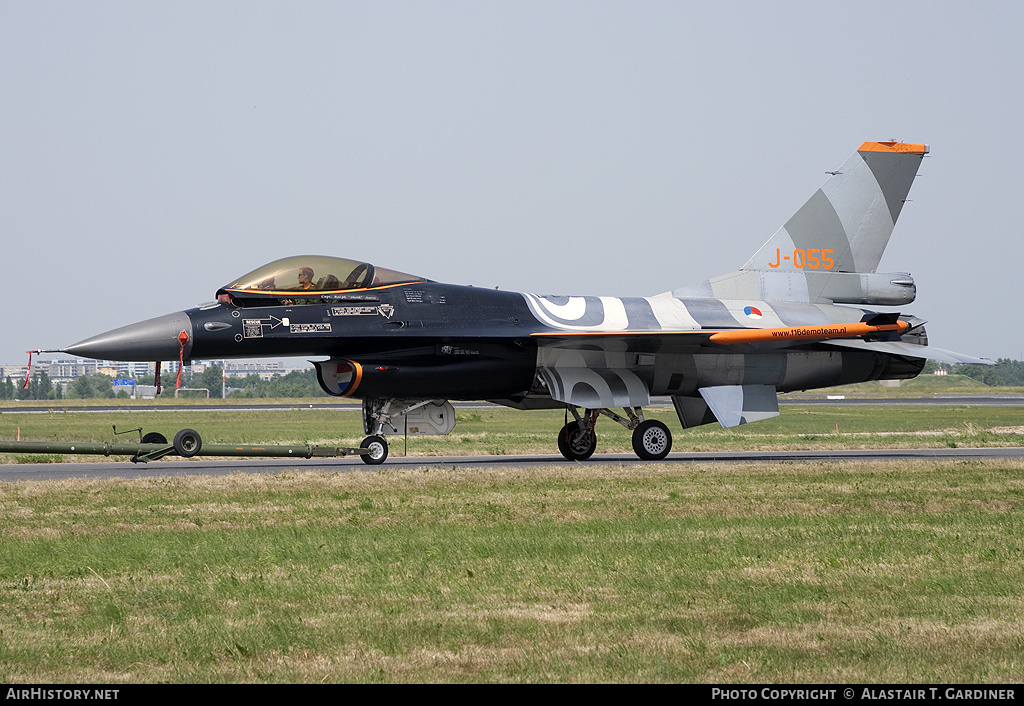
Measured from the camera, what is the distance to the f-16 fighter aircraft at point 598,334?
19531 millimetres

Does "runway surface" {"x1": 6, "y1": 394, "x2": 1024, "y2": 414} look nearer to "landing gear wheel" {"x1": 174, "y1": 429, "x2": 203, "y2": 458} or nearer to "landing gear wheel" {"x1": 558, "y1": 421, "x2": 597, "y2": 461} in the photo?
"landing gear wheel" {"x1": 558, "y1": 421, "x2": 597, "y2": 461}

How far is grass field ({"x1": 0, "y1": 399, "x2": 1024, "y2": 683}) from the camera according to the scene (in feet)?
20.3

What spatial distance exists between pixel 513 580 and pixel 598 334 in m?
12.8

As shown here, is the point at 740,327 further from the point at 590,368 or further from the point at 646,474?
the point at 646,474

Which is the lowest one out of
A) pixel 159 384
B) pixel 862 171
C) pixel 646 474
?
pixel 646 474

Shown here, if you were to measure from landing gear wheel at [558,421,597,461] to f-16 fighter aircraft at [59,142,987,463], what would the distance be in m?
0.03

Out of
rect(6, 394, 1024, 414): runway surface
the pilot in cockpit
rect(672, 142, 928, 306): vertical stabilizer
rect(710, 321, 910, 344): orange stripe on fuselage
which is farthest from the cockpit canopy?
rect(6, 394, 1024, 414): runway surface

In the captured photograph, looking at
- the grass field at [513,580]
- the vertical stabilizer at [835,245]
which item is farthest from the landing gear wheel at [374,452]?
the vertical stabilizer at [835,245]

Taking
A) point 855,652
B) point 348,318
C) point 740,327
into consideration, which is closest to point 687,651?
point 855,652

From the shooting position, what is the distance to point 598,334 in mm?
21141

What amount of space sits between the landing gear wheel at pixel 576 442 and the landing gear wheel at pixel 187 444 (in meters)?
7.29

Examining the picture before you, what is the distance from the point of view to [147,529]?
1151 cm

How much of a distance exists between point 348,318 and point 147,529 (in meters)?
8.78

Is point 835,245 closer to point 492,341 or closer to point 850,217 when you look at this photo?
point 850,217
